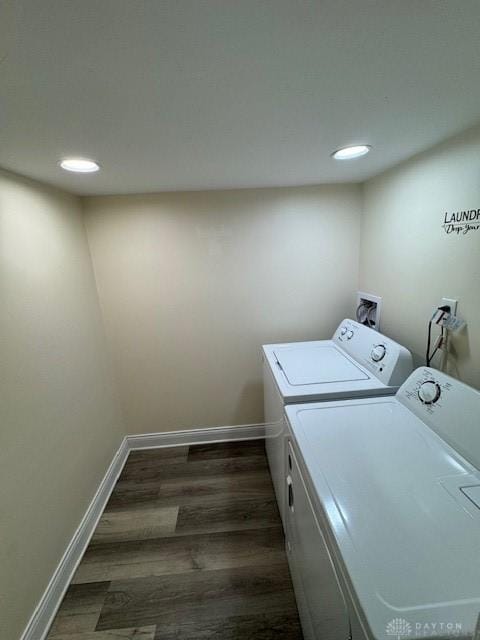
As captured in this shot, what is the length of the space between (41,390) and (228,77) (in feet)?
4.99

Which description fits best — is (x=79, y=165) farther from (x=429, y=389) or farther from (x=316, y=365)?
(x=429, y=389)

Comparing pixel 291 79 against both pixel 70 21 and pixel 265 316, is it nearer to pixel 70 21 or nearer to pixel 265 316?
pixel 70 21

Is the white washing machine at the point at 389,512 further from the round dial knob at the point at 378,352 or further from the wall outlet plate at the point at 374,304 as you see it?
the wall outlet plate at the point at 374,304

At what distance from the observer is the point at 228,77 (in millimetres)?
646

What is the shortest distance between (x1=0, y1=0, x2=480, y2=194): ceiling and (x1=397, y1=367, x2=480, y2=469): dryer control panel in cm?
98

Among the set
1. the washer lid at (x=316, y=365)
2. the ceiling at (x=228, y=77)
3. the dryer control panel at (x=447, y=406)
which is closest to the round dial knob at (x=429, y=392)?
the dryer control panel at (x=447, y=406)

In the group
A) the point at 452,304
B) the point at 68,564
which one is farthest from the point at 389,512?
the point at 68,564

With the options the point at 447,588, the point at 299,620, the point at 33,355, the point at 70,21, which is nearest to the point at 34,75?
the point at 70,21

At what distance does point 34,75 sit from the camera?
60 centimetres

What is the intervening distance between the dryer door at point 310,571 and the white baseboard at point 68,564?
1.16 metres

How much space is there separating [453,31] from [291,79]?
339 millimetres

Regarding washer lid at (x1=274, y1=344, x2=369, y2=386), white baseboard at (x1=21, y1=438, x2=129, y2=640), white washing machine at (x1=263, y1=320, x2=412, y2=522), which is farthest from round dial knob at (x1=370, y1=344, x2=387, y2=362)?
white baseboard at (x1=21, y1=438, x2=129, y2=640)

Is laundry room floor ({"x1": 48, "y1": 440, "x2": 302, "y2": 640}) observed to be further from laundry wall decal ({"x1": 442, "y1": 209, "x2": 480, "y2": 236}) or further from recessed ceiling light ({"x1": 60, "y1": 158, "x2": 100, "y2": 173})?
recessed ceiling light ({"x1": 60, "y1": 158, "x2": 100, "y2": 173})

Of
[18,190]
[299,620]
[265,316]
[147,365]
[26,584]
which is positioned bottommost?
[299,620]
